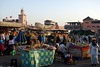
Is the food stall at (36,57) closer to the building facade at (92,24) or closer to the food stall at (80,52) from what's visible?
the food stall at (80,52)

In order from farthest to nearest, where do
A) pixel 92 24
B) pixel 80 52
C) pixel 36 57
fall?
1. pixel 92 24
2. pixel 80 52
3. pixel 36 57

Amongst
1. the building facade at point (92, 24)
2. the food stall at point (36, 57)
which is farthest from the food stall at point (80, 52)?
A: the building facade at point (92, 24)

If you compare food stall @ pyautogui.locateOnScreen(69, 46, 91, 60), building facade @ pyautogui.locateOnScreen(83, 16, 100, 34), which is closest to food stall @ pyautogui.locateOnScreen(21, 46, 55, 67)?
food stall @ pyautogui.locateOnScreen(69, 46, 91, 60)

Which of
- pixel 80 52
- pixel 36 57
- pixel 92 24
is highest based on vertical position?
pixel 92 24

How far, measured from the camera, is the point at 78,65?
6.66 metres

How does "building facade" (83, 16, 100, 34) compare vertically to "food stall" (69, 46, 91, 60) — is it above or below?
above

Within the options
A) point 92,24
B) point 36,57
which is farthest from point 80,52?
point 92,24

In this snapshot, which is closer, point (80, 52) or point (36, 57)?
point (36, 57)

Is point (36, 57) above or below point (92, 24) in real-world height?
below

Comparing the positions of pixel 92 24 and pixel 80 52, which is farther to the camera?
pixel 92 24

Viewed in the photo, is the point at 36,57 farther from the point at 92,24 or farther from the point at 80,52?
the point at 92,24

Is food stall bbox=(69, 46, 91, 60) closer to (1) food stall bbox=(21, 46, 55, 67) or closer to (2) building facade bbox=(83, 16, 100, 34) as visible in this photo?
(1) food stall bbox=(21, 46, 55, 67)

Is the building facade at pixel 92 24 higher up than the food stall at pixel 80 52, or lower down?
higher up

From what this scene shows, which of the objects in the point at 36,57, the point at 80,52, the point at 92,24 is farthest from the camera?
the point at 92,24
